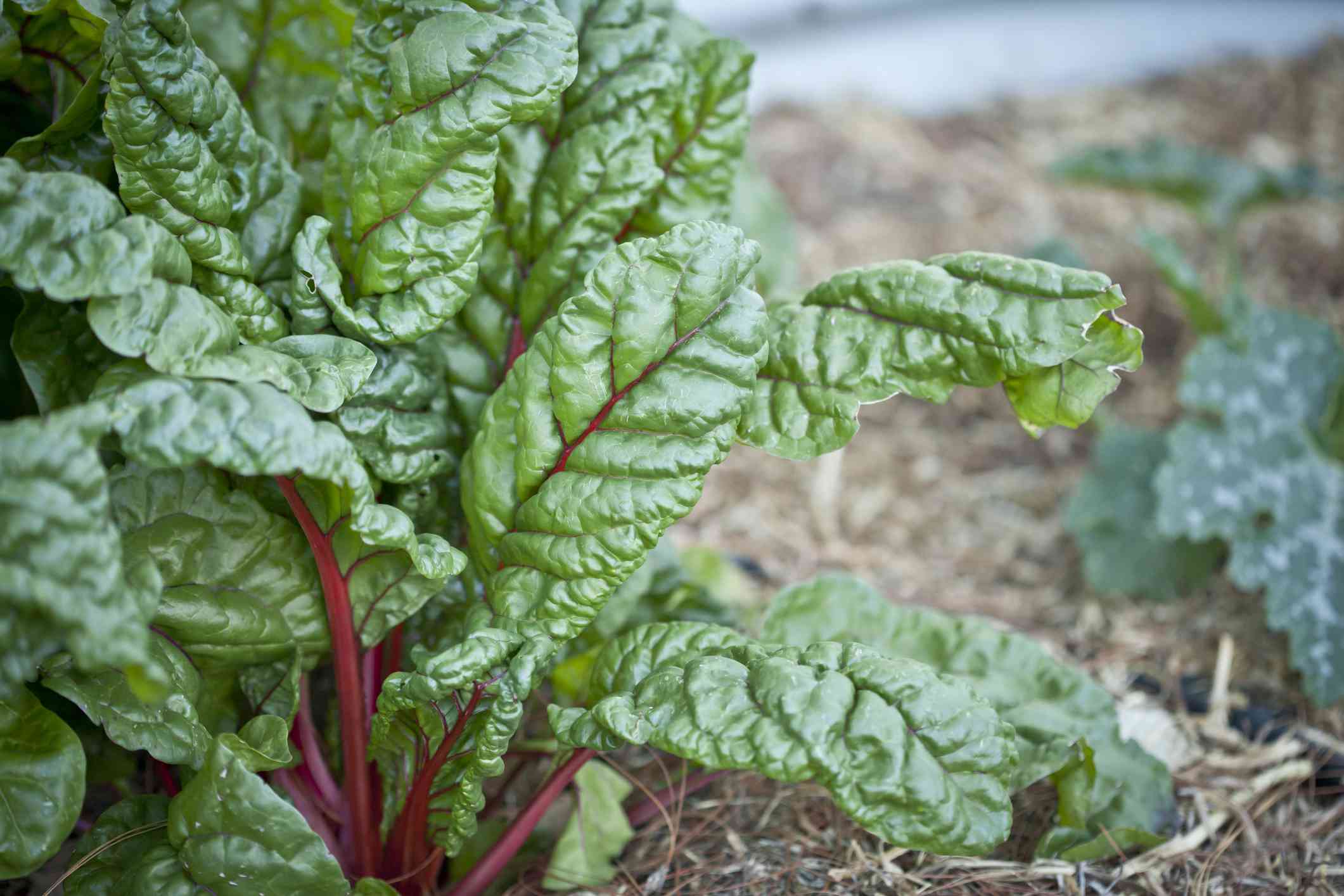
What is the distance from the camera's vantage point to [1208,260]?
3502 mm

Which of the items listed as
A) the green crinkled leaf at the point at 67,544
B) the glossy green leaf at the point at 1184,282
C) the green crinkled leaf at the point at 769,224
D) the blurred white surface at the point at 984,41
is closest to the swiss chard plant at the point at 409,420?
the green crinkled leaf at the point at 67,544

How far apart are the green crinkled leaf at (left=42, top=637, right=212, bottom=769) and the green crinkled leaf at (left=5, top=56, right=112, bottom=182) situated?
652 mm

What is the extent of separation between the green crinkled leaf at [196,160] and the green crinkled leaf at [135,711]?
464 millimetres

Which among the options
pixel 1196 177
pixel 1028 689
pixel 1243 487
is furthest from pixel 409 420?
pixel 1196 177

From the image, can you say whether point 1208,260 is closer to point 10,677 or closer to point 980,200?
point 980,200

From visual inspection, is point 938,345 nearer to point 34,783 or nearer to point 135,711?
point 135,711

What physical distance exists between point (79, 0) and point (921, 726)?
1383mm

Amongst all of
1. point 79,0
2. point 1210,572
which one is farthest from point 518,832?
point 1210,572

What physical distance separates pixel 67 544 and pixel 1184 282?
8.83ft

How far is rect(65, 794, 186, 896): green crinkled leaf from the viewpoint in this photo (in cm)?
124

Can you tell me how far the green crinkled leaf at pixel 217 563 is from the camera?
4.27 ft

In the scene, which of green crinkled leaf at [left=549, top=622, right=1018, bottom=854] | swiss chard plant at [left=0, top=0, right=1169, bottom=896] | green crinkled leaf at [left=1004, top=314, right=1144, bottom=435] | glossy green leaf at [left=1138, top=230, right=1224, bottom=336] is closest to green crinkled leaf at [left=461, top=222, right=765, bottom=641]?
swiss chard plant at [left=0, top=0, right=1169, bottom=896]

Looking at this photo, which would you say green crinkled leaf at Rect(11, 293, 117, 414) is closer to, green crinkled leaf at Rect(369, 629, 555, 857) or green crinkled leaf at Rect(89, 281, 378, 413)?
green crinkled leaf at Rect(89, 281, 378, 413)

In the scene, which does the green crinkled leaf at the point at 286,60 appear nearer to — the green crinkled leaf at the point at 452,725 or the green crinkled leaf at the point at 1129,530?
the green crinkled leaf at the point at 452,725
